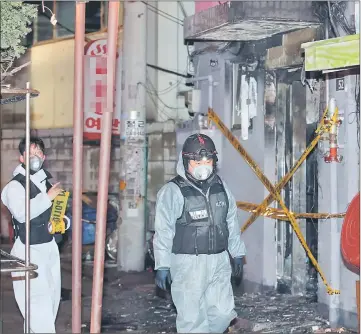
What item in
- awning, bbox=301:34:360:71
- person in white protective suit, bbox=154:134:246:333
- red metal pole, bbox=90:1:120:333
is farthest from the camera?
awning, bbox=301:34:360:71

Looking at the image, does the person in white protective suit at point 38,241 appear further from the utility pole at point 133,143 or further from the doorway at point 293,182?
the utility pole at point 133,143

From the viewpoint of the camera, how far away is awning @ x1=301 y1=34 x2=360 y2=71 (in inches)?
278

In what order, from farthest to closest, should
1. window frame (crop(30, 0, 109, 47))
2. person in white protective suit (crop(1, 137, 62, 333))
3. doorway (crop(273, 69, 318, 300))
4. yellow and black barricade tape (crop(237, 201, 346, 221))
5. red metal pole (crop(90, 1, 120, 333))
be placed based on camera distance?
1. window frame (crop(30, 0, 109, 47))
2. doorway (crop(273, 69, 318, 300))
3. yellow and black barricade tape (crop(237, 201, 346, 221))
4. person in white protective suit (crop(1, 137, 62, 333))
5. red metal pole (crop(90, 1, 120, 333))

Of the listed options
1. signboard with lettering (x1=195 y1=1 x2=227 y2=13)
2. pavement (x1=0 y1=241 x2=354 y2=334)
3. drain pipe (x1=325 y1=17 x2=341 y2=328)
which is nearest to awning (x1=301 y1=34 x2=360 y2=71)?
drain pipe (x1=325 y1=17 x2=341 y2=328)

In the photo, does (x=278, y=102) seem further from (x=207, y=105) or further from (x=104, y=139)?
(x=104, y=139)

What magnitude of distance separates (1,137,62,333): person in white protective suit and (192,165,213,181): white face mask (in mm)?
1369

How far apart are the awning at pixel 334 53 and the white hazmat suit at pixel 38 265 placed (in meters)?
2.93

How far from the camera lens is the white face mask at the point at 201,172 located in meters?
6.87

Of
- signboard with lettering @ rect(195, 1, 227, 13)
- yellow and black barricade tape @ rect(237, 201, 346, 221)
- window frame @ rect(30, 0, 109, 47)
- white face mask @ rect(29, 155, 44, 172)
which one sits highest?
window frame @ rect(30, 0, 109, 47)

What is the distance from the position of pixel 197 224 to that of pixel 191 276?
47 centimetres

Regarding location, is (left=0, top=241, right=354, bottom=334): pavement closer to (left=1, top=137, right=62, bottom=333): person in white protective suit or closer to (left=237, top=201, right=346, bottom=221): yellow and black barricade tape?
(left=1, top=137, right=62, bottom=333): person in white protective suit

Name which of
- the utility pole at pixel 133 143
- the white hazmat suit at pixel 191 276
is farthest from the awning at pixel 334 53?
the utility pole at pixel 133 143

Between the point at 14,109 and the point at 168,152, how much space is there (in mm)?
6525

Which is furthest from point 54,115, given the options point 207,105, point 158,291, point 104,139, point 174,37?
point 104,139
